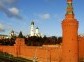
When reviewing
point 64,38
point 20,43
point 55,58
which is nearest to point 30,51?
point 20,43

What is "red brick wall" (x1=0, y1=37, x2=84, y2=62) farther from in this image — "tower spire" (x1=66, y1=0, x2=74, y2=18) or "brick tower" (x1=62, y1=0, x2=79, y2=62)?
"tower spire" (x1=66, y1=0, x2=74, y2=18)

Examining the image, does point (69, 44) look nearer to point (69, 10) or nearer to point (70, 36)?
point (70, 36)


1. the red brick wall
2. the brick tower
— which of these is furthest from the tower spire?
the red brick wall

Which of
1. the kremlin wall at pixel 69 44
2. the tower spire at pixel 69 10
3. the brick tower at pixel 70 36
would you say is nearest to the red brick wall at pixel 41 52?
the kremlin wall at pixel 69 44

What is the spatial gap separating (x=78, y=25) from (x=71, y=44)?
201cm

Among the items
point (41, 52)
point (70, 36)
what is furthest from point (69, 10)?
point (41, 52)

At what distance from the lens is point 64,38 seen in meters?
25.4

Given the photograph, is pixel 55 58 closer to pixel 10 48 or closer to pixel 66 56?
pixel 66 56

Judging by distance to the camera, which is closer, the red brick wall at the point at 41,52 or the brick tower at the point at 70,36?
the brick tower at the point at 70,36

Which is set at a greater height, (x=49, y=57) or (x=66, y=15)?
(x=66, y=15)

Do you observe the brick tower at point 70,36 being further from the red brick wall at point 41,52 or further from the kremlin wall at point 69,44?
the red brick wall at point 41,52

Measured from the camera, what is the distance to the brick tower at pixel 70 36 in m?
25.0

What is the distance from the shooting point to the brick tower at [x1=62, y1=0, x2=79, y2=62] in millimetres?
25000

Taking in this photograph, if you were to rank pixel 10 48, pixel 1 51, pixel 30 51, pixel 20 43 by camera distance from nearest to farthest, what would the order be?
pixel 30 51, pixel 20 43, pixel 10 48, pixel 1 51
